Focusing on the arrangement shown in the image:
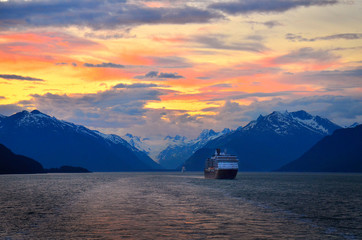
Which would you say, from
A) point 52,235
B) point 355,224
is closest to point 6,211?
point 52,235

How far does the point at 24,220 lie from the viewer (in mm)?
65625

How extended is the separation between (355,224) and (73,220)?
42548 millimetres

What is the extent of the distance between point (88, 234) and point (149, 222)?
13.0 meters

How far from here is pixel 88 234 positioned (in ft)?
170

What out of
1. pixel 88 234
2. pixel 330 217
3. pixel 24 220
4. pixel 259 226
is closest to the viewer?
pixel 88 234

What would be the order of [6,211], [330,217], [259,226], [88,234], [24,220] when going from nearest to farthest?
[88,234], [259,226], [24,220], [330,217], [6,211]

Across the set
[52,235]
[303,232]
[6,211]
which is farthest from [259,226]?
[6,211]

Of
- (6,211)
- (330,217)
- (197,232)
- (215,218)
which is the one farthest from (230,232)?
(6,211)

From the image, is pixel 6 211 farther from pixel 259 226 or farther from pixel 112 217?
pixel 259 226

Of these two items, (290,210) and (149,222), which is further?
(290,210)

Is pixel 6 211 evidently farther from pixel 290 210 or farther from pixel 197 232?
pixel 290 210

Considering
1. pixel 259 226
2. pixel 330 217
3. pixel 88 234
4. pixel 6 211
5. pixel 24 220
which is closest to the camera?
pixel 88 234

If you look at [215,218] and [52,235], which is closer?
[52,235]

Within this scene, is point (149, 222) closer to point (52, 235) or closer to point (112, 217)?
point (112, 217)
